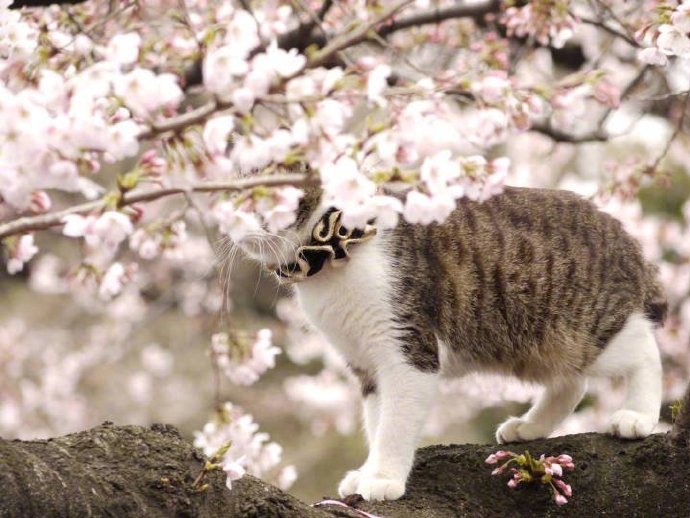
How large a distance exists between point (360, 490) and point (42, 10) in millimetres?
2174

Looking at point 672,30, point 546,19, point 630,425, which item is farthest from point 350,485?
point 546,19

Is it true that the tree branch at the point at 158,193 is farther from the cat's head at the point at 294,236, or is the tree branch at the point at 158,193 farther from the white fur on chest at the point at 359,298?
the white fur on chest at the point at 359,298

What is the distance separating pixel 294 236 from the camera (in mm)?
2955

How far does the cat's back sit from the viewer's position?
3043mm

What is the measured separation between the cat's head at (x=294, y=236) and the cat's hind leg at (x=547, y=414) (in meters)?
1.02

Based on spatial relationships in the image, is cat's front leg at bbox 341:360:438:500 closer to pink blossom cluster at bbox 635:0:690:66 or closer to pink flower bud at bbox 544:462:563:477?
pink flower bud at bbox 544:462:563:477

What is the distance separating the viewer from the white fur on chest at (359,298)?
299 cm

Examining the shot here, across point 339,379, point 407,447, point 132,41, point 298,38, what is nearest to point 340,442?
point 339,379

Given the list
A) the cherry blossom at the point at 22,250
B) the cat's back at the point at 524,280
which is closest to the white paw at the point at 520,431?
the cat's back at the point at 524,280

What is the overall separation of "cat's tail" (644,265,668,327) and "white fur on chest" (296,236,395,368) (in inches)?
38.2

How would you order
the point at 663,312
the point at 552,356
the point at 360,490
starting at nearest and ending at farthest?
the point at 360,490, the point at 552,356, the point at 663,312

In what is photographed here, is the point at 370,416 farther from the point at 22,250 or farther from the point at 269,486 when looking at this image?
the point at 22,250

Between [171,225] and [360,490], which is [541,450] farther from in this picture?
[171,225]

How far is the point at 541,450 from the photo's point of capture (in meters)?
2.70
